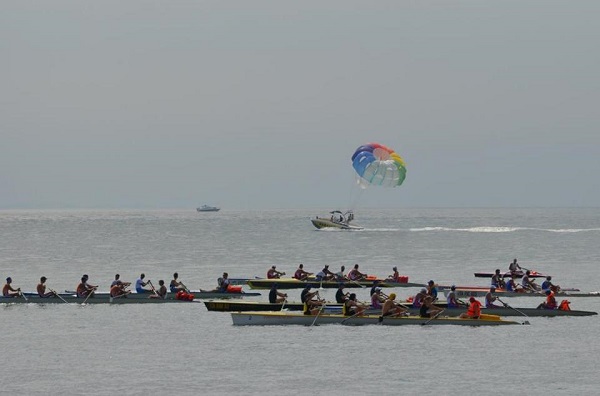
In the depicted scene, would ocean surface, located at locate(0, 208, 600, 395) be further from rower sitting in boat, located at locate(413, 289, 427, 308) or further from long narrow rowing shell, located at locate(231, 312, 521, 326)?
rower sitting in boat, located at locate(413, 289, 427, 308)

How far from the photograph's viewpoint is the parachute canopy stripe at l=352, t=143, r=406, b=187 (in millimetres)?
101938

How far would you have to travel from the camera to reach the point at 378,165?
103188mm

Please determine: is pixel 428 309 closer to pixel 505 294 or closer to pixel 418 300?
pixel 418 300

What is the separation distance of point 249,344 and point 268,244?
101 meters

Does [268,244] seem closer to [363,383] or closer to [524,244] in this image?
[524,244]

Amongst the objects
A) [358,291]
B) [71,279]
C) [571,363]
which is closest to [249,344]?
[571,363]

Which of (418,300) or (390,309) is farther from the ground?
(418,300)

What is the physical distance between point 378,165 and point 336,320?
58.0 meters

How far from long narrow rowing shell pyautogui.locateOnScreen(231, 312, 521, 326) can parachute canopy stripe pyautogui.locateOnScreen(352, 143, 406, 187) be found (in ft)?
183

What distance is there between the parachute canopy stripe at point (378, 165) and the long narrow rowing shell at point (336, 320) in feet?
183

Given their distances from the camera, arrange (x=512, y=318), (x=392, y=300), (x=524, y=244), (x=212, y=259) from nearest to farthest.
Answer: (x=392, y=300) < (x=512, y=318) < (x=212, y=259) < (x=524, y=244)

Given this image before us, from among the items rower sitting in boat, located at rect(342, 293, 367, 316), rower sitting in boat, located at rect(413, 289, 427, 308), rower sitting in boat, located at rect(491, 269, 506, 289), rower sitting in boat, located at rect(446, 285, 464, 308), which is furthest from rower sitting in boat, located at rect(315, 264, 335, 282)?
rower sitting in boat, located at rect(342, 293, 367, 316)

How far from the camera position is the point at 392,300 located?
149 ft

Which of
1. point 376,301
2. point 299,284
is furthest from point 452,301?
point 299,284
